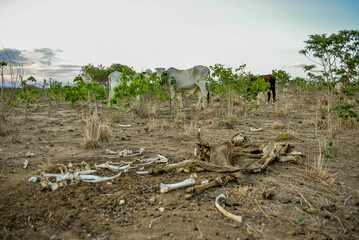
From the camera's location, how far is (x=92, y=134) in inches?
193

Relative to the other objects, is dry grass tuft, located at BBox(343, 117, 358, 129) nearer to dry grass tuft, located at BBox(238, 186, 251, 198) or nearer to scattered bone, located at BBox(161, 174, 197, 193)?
dry grass tuft, located at BBox(238, 186, 251, 198)

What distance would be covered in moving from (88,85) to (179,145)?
2.95 meters

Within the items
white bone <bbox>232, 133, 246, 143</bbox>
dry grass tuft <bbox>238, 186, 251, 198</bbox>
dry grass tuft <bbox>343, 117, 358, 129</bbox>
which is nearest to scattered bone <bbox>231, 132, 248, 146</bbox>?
white bone <bbox>232, 133, 246, 143</bbox>

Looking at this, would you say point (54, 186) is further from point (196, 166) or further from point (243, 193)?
point (243, 193)

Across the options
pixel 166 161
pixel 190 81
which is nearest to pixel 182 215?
pixel 166 161

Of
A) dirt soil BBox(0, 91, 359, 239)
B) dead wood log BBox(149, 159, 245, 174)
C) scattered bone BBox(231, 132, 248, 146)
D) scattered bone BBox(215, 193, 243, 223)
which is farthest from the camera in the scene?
scattered bone BBox(231, 132, 248, 146)

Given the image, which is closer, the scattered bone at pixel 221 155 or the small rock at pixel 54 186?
the small rock at pixel 54 186

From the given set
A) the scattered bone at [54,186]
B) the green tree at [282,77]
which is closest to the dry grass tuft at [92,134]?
the scattered bone at [54,186]

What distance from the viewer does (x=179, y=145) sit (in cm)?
517

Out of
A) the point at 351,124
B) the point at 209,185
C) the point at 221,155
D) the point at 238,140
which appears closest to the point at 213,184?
the point at 209,185

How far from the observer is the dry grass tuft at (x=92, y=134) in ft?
15.8

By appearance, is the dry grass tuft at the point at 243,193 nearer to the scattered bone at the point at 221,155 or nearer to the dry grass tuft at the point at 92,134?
the scattered bone at the point at 221,155

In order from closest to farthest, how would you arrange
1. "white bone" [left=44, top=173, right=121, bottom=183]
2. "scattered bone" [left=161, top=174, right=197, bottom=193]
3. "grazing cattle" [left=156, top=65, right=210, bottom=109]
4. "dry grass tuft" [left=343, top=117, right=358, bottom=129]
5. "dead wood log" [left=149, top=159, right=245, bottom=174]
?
"scattered bone" [left=161, top=174, right=197, bottom=193] < "white bone" [left=44, top=173, right=121, bottom=183] < "dead wood log" [left=149, top=159, right=245, bottom=174] < "dry grass tuft" [left=343, top=117, right=358, bottom=129] < "grazing cattle" [left=156, top=65, right=210, bottom=109]

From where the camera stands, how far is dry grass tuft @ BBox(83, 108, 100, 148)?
4.80 metres
